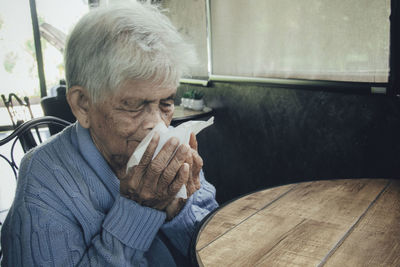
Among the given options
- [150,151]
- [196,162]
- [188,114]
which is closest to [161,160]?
[150,151]

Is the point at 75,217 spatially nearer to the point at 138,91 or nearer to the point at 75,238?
the point at 75,238

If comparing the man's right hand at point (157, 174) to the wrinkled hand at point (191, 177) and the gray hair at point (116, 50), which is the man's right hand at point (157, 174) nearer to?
the wrinkled hand at point (191, 177)

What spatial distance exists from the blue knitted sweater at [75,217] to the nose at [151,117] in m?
0.20

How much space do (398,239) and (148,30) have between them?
982 millimetres

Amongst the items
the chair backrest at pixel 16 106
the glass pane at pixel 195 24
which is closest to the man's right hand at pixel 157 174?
the glass pane at pixel 195 24

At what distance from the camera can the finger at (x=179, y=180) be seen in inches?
39.5

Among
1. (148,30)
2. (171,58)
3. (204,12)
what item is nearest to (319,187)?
(171,58)

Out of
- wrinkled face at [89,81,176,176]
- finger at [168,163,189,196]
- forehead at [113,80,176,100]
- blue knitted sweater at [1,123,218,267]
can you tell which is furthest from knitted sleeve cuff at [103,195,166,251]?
forehead at [113,80,176,100]

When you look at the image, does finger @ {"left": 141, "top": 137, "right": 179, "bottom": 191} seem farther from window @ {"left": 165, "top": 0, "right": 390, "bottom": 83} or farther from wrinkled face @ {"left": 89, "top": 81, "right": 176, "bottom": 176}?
window @ {"left": 165, "top": 0, "right": 390, "bottom": 83}

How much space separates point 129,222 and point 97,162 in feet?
0.81

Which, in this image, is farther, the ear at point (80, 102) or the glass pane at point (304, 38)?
the glass pane at point (304, 38)

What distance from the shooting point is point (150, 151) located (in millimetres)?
966

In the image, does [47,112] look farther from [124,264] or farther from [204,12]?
[124,264]

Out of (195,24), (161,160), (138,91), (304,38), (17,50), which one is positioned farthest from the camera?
(17,50)
